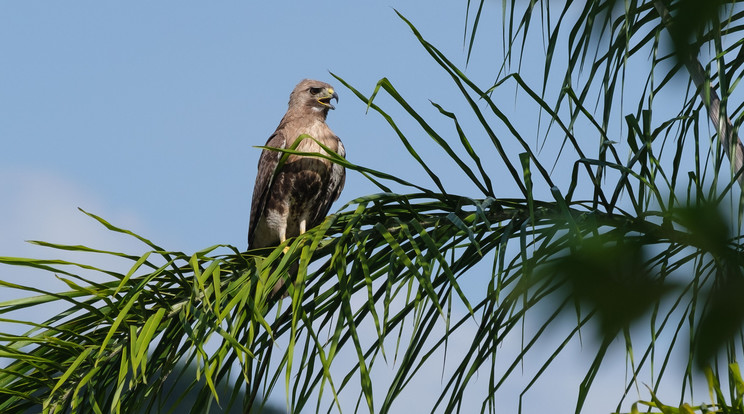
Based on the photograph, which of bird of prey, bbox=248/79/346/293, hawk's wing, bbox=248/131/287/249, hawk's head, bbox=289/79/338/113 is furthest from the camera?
hawk's head, bbox=289/79/338/113

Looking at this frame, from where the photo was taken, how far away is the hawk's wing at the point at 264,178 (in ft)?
15.8

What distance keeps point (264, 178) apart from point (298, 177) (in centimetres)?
38

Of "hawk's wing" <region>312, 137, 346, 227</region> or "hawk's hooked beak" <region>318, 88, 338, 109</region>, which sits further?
"hawk's hooked beak" <region>318, 88, 338, 109</region>

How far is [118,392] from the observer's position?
77.2 inches

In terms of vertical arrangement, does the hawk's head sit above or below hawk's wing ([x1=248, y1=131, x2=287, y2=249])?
above

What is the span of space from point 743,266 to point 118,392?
50.1 inches

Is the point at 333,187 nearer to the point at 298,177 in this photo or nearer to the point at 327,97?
the point at 298,177

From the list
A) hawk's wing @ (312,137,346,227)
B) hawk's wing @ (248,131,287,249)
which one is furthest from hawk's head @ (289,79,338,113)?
hawk's wing @ (312,137,346,227)

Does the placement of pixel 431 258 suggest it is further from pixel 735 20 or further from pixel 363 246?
pixel 735 20

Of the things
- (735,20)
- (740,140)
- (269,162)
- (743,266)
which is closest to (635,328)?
(743,266)

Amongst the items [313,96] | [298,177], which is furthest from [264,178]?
[313,96]

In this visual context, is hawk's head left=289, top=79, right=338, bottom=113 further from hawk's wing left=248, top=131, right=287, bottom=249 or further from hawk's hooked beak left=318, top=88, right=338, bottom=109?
hawk's wing left=248, top=131, right=287, bottom=249

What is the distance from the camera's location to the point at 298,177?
4570mm

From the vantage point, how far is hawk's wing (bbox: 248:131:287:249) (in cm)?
481
